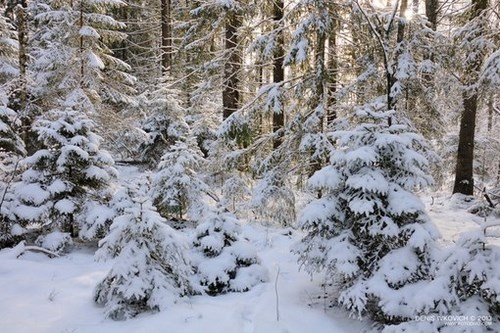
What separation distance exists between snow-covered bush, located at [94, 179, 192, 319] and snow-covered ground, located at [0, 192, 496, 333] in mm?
162

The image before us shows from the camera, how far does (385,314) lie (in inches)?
160

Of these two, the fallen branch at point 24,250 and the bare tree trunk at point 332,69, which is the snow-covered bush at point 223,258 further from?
the bare tree trunk at point 332,69

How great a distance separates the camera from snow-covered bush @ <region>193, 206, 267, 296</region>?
17.5ft

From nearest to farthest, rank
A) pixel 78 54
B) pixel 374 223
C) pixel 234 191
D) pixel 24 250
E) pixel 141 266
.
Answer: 1. pixel 374 223
2. pixel 141 266
3. pixel 24 250
4. pixel 234 191
5. pixel 78 54

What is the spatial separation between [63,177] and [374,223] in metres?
5.70

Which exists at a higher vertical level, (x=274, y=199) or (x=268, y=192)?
(x=268, y=192)

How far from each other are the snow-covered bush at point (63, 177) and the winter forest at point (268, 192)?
0.11 feet

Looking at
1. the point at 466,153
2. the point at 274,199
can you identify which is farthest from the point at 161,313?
the point at 466,153

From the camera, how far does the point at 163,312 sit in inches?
179

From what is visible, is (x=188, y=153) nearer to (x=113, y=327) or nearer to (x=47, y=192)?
(x=47, y=192)

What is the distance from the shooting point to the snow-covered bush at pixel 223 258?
5.33m

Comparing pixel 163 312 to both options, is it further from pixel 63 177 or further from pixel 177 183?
pixel 63 177

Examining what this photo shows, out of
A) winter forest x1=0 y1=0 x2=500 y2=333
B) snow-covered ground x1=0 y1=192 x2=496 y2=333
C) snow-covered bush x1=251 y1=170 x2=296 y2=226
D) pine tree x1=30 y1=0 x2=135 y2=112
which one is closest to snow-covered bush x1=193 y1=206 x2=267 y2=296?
winter forest x1=0 y1=0 x2=500 y2=333

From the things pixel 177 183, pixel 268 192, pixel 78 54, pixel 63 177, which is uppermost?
pixel 78 54
